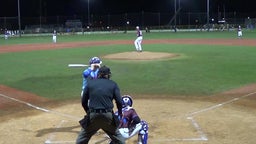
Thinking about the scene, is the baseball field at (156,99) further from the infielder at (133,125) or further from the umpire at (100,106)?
the umpire at (100,106)

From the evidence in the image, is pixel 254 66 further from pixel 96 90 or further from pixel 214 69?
pixel 96 90

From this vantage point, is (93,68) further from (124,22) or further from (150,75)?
(124,22)

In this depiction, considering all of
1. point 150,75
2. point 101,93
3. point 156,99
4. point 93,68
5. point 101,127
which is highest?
point 93,68

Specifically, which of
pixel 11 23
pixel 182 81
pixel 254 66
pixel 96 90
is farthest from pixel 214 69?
pixel 11 23

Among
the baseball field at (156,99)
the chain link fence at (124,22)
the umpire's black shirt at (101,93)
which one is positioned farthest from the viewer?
the chain link fence at (124,22)

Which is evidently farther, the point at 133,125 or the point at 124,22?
the point at 124,22

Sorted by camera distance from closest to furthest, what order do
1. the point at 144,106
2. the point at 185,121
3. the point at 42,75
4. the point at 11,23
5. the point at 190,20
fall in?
the point at 185,121 → the point at 144,106 → the point at 42,75 → the point at 11,23 → the point at 190,20

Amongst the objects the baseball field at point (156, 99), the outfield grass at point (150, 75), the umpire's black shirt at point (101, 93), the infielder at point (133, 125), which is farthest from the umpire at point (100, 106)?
the outfield grass at point (150, 75)

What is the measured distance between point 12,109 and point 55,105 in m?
1.45

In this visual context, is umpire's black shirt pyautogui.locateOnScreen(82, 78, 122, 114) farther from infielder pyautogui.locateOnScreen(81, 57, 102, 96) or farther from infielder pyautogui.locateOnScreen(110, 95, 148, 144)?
infielder pyautogui.locateOnScreen(81, 57, 102, 96)

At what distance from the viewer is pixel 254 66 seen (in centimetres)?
2264

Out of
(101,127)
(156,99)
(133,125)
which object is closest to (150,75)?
(156,99)

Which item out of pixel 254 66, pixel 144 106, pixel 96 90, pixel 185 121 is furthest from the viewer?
pixel 254 66

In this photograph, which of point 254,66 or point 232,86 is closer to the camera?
point 232,86
